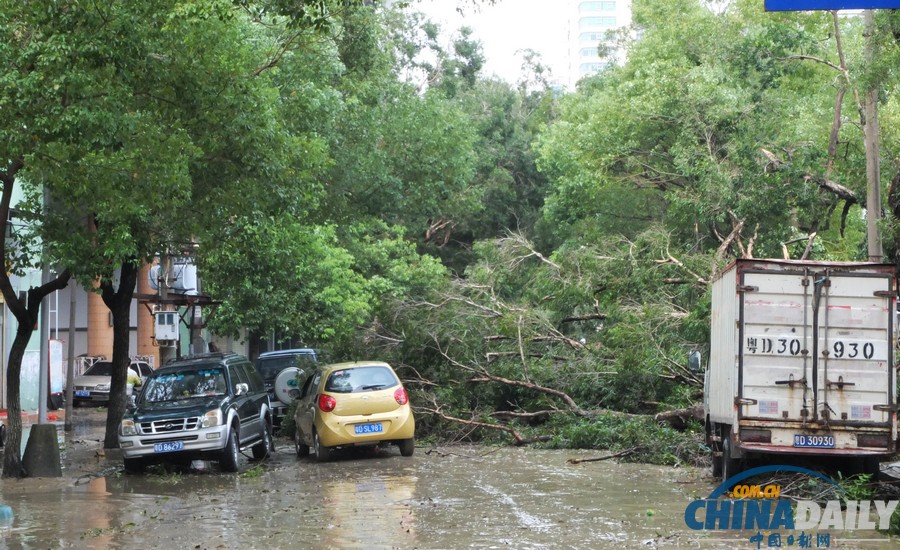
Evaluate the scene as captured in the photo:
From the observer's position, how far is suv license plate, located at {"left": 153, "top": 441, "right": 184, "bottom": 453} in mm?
16453

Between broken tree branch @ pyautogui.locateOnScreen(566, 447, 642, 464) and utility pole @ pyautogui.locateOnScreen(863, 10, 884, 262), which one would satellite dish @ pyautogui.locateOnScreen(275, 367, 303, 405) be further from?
utility pole @ pyautogui.locateOnScreen(863, 10, 884, 262)

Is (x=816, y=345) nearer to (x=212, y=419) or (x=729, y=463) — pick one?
(x=729, y=463)

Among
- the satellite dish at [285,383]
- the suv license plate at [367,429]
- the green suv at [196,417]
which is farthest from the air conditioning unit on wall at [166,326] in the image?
the suv license plate at [367,429]

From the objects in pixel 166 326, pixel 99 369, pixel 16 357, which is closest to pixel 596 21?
pixel 99 369

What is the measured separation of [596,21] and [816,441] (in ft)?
608

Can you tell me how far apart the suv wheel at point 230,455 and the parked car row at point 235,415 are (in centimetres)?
1

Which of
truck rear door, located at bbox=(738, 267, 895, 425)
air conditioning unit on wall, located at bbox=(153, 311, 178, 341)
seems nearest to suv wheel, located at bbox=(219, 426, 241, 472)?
truck rear door, located at bbox=(738, 267, 895, 425)

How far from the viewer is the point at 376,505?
41.2 feet

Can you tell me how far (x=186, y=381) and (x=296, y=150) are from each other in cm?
405

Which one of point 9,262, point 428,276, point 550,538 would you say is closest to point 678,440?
point 550,538

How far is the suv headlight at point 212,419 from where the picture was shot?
54.3 feet

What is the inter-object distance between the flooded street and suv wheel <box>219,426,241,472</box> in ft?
0.63

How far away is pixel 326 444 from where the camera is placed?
17.7 m

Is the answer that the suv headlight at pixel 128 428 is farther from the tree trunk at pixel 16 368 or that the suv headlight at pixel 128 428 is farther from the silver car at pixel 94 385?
the silver car at pixel 94 385
